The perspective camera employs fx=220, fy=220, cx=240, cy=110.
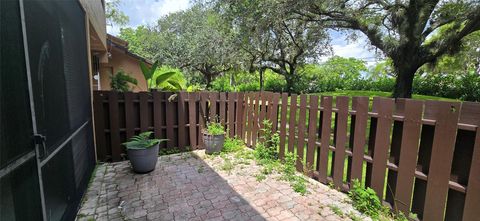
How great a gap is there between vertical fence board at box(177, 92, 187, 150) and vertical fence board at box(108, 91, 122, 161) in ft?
3.98

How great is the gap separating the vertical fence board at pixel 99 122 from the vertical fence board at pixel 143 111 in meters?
0.67

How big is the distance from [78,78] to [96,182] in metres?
1.65

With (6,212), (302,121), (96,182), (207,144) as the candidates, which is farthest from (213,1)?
(6,212)

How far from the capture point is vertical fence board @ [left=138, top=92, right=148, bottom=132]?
4.53 metres

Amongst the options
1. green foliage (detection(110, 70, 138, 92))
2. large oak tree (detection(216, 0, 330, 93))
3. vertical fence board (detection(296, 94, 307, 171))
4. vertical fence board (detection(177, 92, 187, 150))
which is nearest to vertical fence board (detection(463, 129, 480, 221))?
vertical fence board (detection(296, 94, 307, 171))

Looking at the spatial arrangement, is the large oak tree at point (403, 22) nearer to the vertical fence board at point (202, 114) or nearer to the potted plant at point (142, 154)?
the vertical fence board at point (202, 114)

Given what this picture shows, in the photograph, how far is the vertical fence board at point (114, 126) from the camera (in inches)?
167

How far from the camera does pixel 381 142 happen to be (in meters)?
2.78

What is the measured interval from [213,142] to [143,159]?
1484 mm

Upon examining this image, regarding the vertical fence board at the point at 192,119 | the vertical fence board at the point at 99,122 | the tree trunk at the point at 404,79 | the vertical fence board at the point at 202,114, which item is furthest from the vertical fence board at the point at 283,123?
the tree trunk at the point at 404,79

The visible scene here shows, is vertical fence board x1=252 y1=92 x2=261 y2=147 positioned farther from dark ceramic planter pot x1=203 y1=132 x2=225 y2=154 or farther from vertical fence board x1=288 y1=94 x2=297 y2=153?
vertical fence board x1=288 y1=94 x2=297 y2=153

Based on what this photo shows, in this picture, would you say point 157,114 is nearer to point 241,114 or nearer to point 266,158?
point 241,114

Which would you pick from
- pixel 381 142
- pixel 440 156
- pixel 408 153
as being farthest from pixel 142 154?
pixel 440 156

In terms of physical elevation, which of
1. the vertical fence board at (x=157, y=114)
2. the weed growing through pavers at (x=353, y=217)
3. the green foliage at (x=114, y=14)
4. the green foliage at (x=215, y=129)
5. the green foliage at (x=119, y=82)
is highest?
the green foliage at (x=114, y=14)
